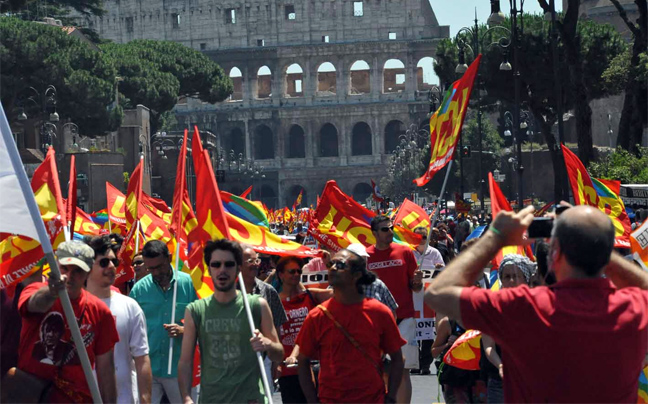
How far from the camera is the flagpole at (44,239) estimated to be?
13.9ft

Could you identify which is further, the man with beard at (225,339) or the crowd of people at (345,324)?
the man with beard at (225,339)

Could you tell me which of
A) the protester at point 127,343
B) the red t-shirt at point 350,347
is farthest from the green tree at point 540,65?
the red t-shirt at point 350,347

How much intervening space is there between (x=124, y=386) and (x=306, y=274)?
9.57 feet

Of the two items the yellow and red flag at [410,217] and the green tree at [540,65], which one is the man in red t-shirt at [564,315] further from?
the green tree at [540,65]

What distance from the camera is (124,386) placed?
554cm

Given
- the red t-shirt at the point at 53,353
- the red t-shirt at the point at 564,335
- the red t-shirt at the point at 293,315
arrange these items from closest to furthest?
the red t-shirt at the point at 564,335
the red t-shirt at the point at 53,353
the red t-shirt at the point at 293,315

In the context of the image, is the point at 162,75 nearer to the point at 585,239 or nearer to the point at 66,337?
the point at 66,337

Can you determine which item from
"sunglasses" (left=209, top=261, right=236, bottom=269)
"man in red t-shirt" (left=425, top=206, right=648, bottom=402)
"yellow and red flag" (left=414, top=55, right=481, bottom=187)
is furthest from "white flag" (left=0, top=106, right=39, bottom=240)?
"yellow and red flag" (left=414, top=55, right=481, bottom=187)

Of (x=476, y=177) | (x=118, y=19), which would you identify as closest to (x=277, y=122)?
(x=118, y=19)

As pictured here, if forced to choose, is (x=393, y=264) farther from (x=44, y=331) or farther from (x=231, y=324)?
(x=44, y=331)

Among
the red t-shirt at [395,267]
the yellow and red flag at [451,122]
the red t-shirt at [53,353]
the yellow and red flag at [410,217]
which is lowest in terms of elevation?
the yellow and red flag at [410,217]

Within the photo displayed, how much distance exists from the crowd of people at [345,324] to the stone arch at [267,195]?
85950 millimetres

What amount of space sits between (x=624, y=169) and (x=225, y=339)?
47.9 ft

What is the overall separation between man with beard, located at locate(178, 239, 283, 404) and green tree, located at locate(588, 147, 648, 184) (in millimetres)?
13970
